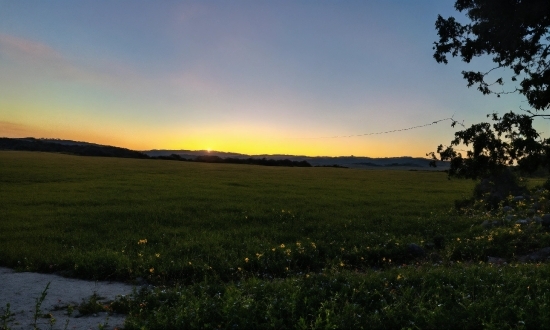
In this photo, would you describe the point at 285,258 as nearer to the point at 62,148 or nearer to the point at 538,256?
the point at 538,256

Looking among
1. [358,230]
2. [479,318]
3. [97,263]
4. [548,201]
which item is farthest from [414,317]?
[548,201]

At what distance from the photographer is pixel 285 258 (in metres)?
11.8

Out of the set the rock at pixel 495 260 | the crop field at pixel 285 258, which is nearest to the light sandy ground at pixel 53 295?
the crop field at pixel 285 258

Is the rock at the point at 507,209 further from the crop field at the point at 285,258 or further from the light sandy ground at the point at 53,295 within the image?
the light sandy ground at the point at 53,295

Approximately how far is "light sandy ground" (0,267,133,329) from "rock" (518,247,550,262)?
11.8 meters

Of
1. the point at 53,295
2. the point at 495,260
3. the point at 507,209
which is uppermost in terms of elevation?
the point at 507,209

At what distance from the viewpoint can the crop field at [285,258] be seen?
6934 millimetres

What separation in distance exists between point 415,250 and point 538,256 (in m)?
3.82

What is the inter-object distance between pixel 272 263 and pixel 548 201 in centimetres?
1701

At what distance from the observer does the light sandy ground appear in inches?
278

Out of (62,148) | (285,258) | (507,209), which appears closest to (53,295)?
(285,258)

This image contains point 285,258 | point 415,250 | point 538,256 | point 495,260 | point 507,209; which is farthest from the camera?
point 507,209

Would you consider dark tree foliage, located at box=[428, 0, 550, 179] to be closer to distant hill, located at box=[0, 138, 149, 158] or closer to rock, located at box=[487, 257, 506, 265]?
rock, located at box=[487, 257, 506, 265]

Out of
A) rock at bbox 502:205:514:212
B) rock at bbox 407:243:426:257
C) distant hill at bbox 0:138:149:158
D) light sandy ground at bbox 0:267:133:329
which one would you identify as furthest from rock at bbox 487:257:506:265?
distant hill at bbox 0:138:149:158
